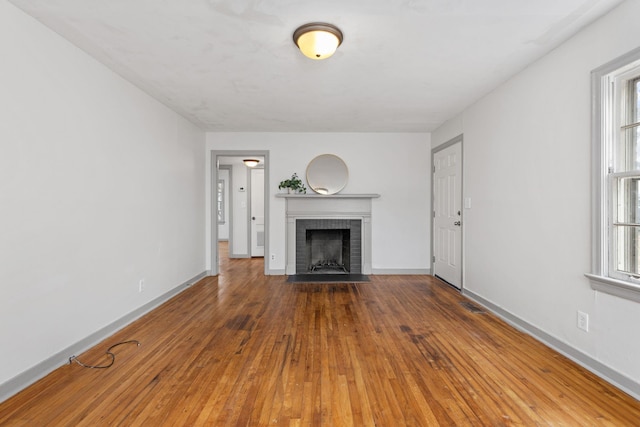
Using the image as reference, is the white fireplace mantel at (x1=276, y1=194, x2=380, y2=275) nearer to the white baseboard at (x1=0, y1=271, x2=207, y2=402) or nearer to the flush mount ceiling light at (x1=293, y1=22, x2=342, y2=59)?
the white baseboard at (x1=0, y1=271, x2=207, y2=402)

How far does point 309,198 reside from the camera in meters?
4.90

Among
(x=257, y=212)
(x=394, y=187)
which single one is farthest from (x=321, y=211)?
(x=257, y=212)

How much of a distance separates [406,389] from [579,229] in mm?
1674

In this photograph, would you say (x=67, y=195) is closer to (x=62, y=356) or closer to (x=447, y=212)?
(x=62, y=356)

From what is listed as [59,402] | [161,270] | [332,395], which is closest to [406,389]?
[332,395]

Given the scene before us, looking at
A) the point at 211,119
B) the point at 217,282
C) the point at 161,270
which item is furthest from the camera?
the point at 217,282

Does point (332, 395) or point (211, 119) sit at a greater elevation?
point (211, 119)

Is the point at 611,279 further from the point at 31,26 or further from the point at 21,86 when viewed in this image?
the point at 31,26

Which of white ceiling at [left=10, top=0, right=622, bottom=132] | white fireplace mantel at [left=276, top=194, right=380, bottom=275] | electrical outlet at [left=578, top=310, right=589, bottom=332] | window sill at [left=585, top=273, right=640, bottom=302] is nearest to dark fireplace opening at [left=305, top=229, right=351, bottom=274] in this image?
white fireplace mantel at [left=276, top=194, right=380, bottom=275]

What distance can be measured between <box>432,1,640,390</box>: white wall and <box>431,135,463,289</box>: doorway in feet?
1.83

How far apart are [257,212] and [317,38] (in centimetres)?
507

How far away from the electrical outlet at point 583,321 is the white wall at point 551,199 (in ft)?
0.12

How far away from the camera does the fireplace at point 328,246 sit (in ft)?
16.3

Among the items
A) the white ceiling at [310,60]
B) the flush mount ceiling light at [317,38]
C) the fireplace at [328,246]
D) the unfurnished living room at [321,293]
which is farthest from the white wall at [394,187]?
the flush mount ceiling light at [317,38]
